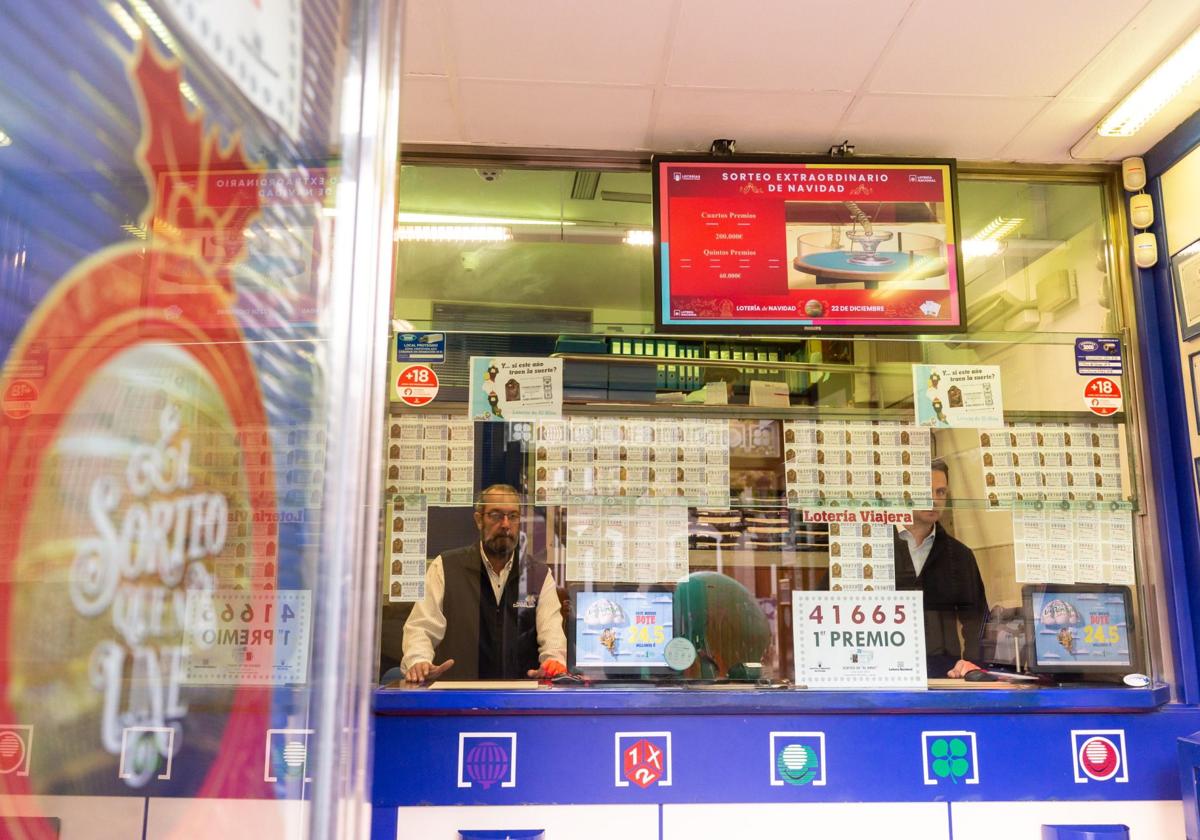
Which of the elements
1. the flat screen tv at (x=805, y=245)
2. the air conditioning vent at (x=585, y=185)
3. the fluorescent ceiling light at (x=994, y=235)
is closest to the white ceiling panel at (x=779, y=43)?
the flat screen tv at (x=805, y=245)

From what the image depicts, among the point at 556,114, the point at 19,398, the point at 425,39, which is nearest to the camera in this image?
the point at 19,398

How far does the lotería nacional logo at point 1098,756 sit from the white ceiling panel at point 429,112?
9.08 feet

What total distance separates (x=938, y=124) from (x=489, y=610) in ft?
7.26

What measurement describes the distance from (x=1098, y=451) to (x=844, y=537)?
3.02ft

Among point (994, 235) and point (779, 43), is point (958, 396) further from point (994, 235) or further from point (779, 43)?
point (779, 43)

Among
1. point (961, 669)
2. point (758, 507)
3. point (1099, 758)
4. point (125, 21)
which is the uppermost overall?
point (125, 21)

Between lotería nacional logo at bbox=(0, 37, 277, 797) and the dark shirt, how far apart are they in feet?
8.90

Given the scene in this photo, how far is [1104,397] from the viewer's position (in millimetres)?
3219

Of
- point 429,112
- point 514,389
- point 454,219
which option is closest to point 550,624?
point 514,389

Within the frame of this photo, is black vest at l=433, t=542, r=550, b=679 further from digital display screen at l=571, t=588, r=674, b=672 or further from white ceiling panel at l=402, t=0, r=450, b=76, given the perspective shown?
white ceiling panel at l=402, t=0, r=450, b=76

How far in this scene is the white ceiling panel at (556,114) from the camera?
2904 mm

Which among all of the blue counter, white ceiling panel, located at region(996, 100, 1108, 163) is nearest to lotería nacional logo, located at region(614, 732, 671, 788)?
the blue counter

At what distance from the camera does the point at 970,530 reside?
10.4 feet

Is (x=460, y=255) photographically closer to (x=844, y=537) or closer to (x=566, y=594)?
(x=566, y=594)
